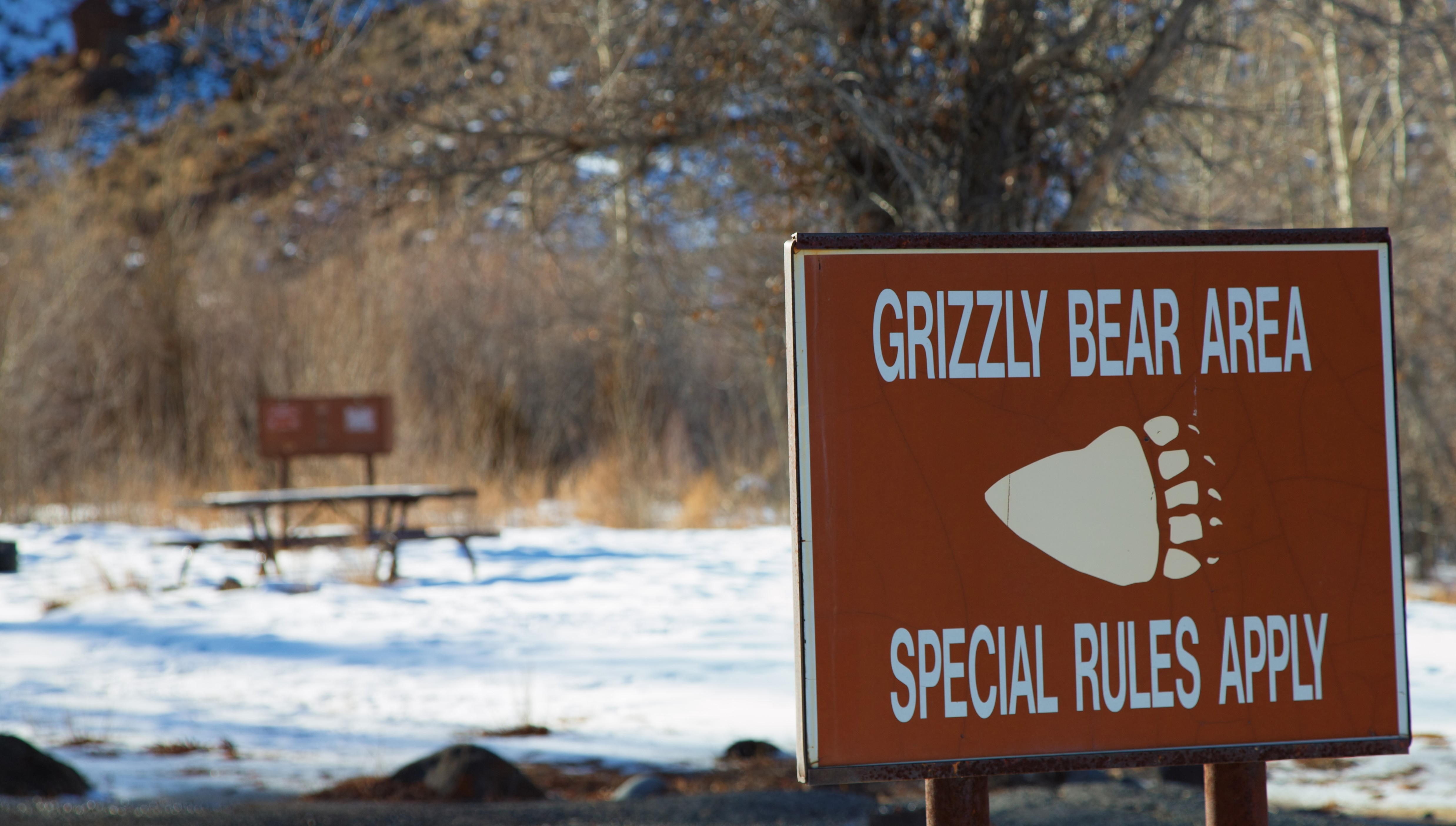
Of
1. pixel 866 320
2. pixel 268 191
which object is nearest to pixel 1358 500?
pixel 866 320

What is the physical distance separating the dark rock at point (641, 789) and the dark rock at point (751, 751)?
560 millimetres

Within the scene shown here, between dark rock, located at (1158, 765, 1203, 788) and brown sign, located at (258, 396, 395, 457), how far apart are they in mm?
7707

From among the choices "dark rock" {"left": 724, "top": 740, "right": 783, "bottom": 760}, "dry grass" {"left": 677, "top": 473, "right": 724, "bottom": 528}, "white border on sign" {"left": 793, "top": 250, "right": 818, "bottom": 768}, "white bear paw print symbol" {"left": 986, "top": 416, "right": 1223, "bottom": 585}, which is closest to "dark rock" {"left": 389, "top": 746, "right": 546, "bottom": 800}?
"dark rock" {"left": 724, "top": 740, "right": 783, "bottom": 760}

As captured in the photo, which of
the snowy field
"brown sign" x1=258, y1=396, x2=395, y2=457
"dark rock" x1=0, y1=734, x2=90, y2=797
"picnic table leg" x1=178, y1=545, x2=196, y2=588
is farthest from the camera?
"brown sign" x1=258, y1=396, x2=395, y2=457

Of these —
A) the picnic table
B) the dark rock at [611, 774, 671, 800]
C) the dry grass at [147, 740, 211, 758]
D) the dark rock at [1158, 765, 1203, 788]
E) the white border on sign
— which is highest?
the white border on sign

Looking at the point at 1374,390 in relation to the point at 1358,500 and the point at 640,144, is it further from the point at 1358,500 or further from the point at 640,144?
the point at 640,144

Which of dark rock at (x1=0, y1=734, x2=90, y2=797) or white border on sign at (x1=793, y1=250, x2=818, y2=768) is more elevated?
white border on sign at (x1=793, y1=250, x2=818, y2=768)

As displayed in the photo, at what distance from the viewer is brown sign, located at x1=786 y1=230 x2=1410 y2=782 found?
1868mm

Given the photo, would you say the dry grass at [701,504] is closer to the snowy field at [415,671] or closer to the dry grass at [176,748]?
the snowy field at [415,671]

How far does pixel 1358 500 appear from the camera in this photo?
1973 millimetres

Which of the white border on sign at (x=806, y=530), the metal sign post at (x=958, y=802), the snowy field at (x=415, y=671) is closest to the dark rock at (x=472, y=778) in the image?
the snowy field at (x=415, y=671)

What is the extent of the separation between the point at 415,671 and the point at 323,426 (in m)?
4.83

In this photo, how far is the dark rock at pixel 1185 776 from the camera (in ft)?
15.4

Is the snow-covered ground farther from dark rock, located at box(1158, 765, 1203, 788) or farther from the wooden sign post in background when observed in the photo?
dark rock, located at box(1158, 765, 1203, 788)
